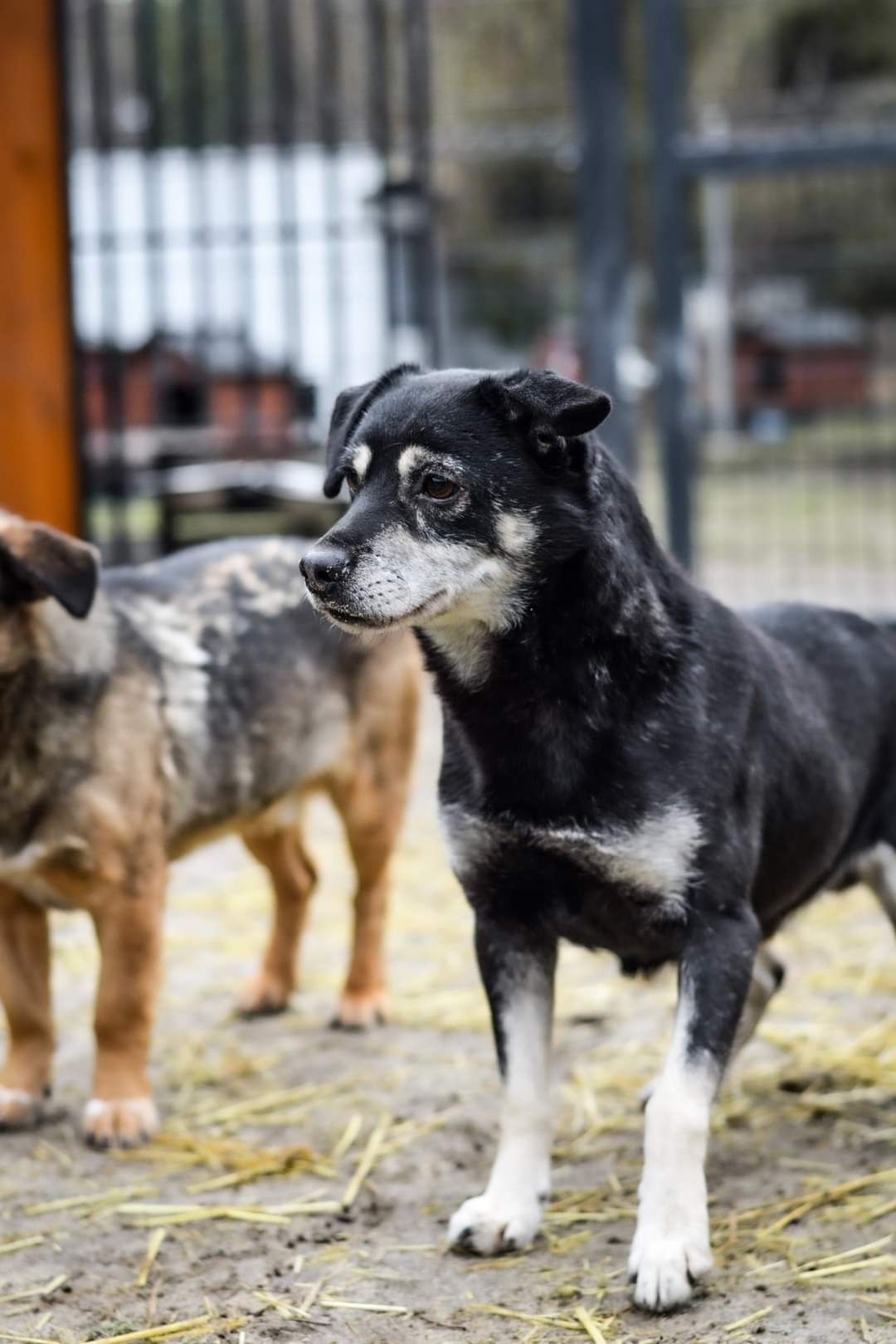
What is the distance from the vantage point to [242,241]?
10586mm

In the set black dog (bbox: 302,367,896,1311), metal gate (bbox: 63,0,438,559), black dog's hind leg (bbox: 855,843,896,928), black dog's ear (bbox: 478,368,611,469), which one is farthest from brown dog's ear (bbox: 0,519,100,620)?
metal gate (bbox: 63,0,438,559)

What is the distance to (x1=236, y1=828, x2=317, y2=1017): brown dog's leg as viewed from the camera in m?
5.04

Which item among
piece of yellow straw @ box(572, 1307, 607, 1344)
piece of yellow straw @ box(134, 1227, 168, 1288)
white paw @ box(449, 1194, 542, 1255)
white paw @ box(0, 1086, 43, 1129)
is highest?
piece of yellow straw @ box(572, 1307, 607, 1344)

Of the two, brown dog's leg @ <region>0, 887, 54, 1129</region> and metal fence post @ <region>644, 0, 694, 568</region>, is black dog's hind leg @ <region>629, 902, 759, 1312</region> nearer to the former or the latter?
brown dog's leg @ <region>0, 887, 54, 1129</region>

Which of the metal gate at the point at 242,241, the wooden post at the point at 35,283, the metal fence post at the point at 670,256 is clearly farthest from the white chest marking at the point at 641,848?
the metal gate at the point at 242,241

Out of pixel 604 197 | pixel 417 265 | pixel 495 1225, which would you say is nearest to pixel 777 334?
pixel 417 265

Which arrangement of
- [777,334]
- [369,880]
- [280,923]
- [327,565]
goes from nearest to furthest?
[327,565], [369,880], [280,923], [777,334]

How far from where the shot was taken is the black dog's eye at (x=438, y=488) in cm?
325

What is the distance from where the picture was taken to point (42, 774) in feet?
13.0

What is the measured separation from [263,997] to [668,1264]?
2248 millimetres

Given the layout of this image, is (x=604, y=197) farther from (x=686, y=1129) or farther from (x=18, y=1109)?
(x=686, y=1129)

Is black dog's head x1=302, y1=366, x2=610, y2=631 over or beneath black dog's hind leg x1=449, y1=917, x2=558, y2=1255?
over

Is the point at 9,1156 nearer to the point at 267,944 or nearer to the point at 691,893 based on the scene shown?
the point at 267,944

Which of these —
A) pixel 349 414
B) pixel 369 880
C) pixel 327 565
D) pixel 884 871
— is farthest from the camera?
pixel 369 880
